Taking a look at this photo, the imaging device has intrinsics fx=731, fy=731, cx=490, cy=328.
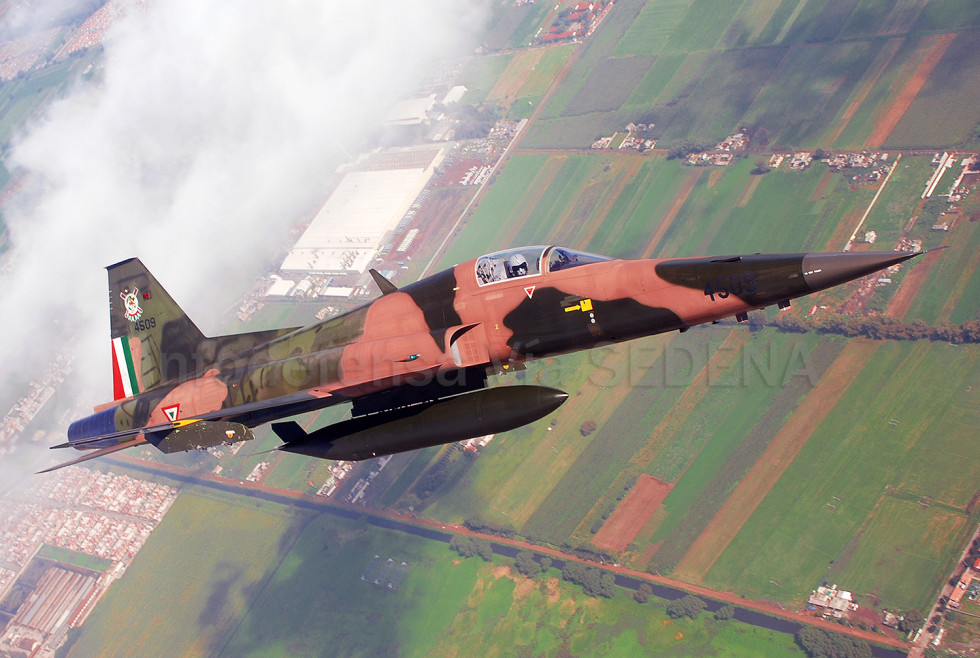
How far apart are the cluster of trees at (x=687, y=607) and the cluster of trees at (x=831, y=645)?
6135 millimetres

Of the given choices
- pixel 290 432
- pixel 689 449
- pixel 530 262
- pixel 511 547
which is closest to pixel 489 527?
pixel 511 547

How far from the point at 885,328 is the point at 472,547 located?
122 feet

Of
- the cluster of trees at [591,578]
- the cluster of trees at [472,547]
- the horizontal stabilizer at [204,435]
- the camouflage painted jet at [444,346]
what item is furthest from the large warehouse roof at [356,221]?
the horizontal stabilizer at [204,435]

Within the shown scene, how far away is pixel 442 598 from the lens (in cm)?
5469

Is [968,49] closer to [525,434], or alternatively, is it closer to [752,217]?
[752,217]

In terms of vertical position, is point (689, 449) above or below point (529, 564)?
above

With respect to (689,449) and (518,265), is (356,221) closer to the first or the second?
(689,449)

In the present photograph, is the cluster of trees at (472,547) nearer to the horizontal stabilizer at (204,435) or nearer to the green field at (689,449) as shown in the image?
the green field at (689,449)

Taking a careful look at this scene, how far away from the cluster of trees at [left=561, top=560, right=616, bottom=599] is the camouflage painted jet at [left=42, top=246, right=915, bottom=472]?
100 feet

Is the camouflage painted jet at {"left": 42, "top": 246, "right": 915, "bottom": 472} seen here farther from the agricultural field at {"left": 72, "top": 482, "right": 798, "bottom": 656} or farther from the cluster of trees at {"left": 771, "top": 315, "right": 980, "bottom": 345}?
the cluster of trees at {"left": 771, "top": 315, "right": 980, "bottom": 345}

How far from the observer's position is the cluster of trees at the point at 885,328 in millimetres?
56625

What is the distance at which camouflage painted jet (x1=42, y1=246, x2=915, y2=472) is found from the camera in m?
20.9

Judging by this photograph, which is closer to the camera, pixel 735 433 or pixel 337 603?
pixel 735 433

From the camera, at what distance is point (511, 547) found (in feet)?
182
